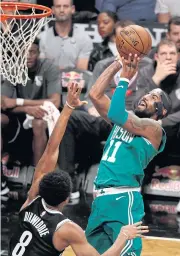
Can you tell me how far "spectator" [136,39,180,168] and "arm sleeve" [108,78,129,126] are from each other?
3.35 meters

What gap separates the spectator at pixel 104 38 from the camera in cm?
995

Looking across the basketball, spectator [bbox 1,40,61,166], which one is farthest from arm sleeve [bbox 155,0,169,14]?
the basketball

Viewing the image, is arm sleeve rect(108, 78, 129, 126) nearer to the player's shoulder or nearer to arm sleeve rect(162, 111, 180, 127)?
the player's shoulder

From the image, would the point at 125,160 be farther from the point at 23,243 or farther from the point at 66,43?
the point at 66,43

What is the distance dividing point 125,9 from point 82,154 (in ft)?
7.79

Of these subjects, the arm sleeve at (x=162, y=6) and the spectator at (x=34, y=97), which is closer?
the spectator at (x=34, y=97)

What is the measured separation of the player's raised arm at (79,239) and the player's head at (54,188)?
17cm

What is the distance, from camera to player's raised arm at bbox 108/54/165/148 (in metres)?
5.45

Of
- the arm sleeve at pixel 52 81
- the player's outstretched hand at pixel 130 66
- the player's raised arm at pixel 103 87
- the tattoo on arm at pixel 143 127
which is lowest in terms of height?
the arm sleeve at pixel 52 81

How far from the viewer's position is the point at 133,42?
5957 mm

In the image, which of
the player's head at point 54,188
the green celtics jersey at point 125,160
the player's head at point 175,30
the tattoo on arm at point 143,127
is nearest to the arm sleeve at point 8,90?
the player's head at point 175,30

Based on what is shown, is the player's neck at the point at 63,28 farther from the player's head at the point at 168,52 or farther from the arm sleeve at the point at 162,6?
the player's head at the point at 168,52

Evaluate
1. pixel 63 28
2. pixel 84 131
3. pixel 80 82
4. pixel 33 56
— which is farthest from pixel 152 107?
pixel 63 28

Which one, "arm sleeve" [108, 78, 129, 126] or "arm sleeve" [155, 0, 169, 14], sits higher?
"arm sleeve" [108, 78, 129, 126]
